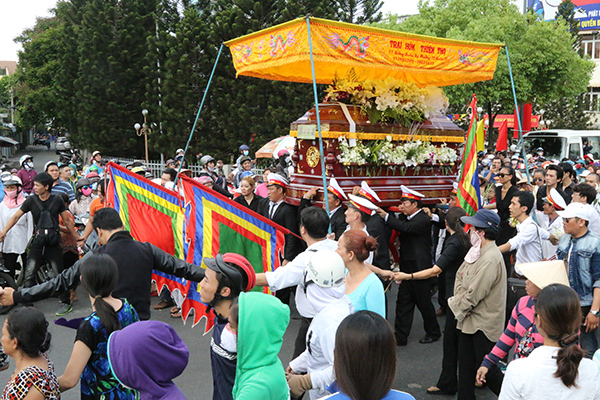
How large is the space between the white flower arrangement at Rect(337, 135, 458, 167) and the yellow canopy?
0.98 m

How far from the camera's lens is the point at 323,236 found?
434 centimetres

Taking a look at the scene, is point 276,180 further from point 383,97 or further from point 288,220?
point 383,97

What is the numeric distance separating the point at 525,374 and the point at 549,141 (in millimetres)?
22315

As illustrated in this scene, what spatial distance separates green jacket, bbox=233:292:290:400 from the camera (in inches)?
101

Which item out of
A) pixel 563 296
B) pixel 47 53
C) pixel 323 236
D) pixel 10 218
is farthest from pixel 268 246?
pixel 47 53

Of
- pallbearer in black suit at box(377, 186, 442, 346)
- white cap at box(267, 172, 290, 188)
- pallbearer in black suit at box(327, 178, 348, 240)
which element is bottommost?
pallbearer in black suit at box(377, 186, 442, 346)

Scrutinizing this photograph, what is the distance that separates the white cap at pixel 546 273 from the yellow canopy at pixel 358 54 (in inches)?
155

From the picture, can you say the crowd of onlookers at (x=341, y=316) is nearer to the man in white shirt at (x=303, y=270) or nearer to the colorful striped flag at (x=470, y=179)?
the man in white shirt at (x=303, y=270)

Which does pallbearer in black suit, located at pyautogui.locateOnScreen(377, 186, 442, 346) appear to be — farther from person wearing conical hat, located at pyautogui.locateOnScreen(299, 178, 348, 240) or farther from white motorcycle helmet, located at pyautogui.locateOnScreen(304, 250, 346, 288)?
white motorcycle helmet, located at pyautogui.locateOnScreen(304, 250, 346, 288)

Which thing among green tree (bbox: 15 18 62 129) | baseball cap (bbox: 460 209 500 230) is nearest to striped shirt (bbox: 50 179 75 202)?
baseball cap (bbox: 460 209 500 230)

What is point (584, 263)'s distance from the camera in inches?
177

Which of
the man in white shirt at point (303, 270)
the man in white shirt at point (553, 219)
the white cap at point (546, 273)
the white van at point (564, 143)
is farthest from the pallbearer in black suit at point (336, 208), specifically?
the white van at point (564, 143)

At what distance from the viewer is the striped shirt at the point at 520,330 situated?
334 centimetres

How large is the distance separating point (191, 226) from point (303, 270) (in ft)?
6.50
